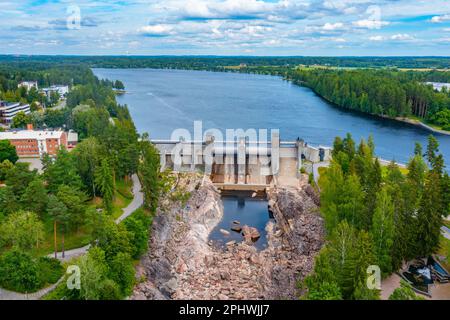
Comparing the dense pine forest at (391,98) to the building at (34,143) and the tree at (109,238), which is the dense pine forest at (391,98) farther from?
the tree at (109,238)

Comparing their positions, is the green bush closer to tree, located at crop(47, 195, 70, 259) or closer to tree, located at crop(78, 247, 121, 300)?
tree, located at crop(47, 195, 70, 259)

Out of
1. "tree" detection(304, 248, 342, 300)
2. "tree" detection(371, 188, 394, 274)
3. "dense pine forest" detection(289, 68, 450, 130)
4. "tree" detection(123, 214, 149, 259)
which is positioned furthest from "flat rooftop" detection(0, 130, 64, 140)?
"dense pine forest" detection(289, 68, 450, 130)

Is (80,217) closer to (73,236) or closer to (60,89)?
(73,236)

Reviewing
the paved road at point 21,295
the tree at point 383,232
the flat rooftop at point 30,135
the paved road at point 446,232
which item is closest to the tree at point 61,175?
the paved road at point 21,295

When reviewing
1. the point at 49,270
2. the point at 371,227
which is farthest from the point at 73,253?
the point at 371,227

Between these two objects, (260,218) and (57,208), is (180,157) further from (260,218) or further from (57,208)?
(57,208)

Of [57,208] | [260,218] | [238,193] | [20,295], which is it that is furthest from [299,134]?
[20,295]
